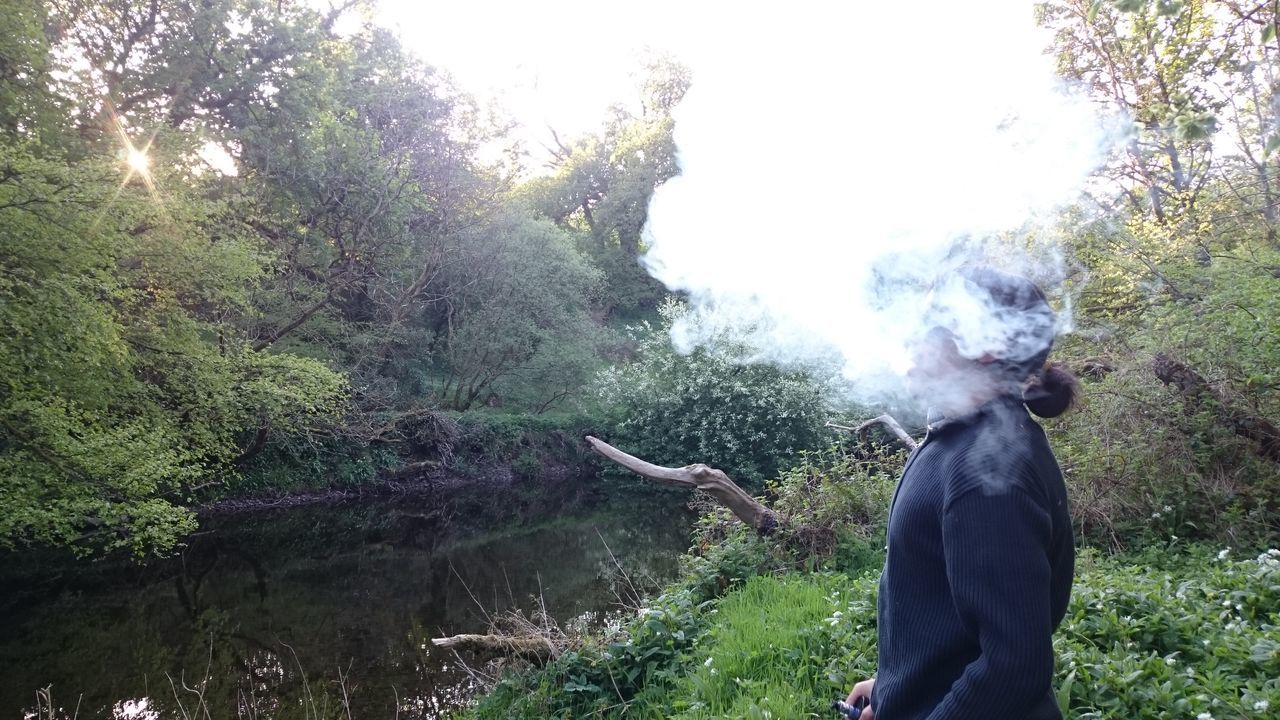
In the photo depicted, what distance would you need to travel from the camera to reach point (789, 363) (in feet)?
58.9

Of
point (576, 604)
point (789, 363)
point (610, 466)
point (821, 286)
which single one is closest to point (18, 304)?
point (576, 604)

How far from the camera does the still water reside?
23.7ft

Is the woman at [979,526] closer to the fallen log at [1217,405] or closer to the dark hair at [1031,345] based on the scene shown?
the dark hair at [1031,345]

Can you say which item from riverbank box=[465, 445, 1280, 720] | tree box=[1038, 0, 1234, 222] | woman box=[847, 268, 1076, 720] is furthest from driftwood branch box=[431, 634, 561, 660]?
tree box=[1038, 0, 1234, 222]

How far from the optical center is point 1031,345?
178 cm

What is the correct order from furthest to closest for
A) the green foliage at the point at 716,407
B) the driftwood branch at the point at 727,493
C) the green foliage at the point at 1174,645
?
the green foliage at the point at 716,407 → the driftwood branch at the point at 727,493 → the green foliage at the point at 1174,645

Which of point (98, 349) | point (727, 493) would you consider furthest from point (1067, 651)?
point (98, 349)

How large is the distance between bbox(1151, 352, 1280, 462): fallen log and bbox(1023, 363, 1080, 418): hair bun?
17.4 ft

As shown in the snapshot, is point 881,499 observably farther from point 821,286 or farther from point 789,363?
point 789,363

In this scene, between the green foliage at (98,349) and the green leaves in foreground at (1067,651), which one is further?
the green foliage at (98,349)

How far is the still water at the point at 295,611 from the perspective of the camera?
23.7ft

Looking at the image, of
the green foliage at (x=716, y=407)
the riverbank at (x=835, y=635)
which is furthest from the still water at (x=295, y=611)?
the green foliage at (x=716, y=407)

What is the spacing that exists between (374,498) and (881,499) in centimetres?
1502

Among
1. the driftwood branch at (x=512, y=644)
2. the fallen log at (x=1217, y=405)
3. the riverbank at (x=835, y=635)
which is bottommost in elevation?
the driftwood branch at (x=512, y=644)
